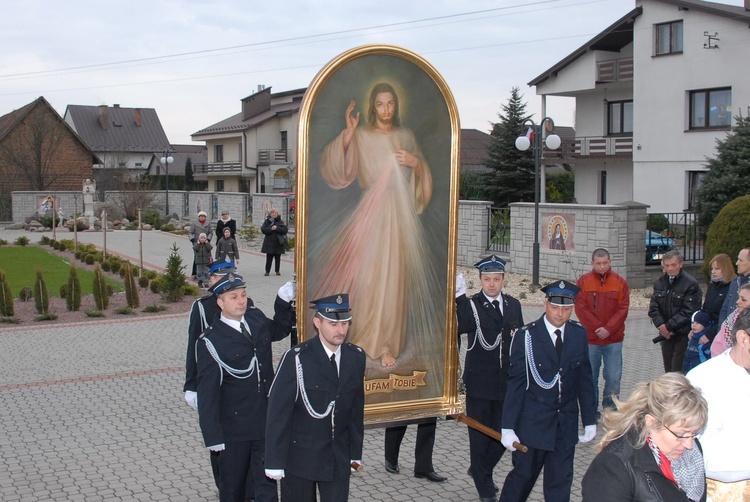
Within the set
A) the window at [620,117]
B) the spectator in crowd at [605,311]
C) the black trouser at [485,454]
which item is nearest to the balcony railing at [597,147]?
the window at [620,117]

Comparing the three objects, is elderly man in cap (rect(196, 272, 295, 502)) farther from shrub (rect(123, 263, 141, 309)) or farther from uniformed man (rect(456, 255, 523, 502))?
shrub (rect(123, 263, 141, 309))

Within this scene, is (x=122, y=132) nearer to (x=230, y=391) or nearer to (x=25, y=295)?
(x=25, y=295)

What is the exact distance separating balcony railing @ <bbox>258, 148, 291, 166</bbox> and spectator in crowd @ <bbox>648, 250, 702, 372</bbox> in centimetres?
5077

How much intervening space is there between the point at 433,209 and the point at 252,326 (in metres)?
1.74

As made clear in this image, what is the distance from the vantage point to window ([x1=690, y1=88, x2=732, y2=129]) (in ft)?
101

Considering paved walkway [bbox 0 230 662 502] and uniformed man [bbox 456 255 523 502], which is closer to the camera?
uniformed man [bbox 456 255 523 502]

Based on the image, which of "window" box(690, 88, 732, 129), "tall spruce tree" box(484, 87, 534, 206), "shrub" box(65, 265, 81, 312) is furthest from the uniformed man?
"tall spruce tree" box(484, 87, 534, 206)

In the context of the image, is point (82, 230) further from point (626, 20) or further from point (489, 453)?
point (489, 453)

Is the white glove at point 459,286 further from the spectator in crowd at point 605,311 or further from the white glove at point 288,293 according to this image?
the spectator in crowd at point 605,311

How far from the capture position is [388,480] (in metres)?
7.45

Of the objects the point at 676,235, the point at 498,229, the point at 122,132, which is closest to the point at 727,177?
the point at 676,235

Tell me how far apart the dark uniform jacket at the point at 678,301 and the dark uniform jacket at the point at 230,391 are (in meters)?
5.29

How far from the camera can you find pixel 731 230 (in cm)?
1723

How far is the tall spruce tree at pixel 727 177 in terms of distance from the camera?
2183 centimetres
